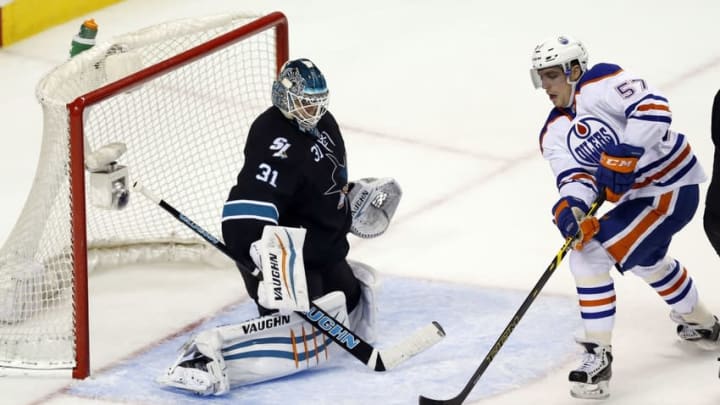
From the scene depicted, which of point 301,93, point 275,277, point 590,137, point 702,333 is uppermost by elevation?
point 301,93

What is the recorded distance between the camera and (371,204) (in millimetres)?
4523

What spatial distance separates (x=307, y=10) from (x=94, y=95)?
3447mm

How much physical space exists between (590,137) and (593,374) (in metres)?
0.56

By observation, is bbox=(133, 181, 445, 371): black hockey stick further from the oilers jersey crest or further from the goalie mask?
the oilers jersey crest

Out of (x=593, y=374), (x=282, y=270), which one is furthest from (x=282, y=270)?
(x=593, y=374)

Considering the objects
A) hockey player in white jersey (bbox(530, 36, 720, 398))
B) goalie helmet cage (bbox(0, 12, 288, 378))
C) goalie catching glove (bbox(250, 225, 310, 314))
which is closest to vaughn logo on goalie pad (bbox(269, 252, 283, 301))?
goalie catching glove (bbox(250, 225, 310, 314))

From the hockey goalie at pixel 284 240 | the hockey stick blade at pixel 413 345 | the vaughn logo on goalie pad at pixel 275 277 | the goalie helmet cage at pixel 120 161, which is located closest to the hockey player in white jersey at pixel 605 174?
the hockey stick blade at pixel 413 345

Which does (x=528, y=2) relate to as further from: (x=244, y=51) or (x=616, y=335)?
(x=616, y=335)

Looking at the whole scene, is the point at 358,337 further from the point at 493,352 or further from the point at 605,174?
the point at 605,174

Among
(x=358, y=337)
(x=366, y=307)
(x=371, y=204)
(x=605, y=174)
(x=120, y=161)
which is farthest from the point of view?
(x=120, y=161)

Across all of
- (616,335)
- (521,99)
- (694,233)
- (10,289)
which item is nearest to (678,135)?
(616,335)

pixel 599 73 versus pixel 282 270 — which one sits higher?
pixel 599 73

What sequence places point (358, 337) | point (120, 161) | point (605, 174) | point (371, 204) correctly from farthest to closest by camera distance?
point (120, 161) → point (371, 204) → point (358, 337) → point (605, 174)

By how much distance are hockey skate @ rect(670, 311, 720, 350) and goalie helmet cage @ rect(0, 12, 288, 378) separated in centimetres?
138
